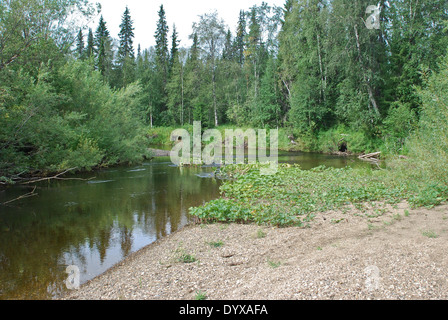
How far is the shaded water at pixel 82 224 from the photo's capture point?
559cm

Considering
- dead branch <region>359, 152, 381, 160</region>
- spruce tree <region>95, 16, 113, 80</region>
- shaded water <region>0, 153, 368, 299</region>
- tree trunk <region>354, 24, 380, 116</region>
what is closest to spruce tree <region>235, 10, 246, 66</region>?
spruce tree <region>95, 16, 113, 80</region>

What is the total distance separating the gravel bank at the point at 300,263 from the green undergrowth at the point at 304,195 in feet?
1.56

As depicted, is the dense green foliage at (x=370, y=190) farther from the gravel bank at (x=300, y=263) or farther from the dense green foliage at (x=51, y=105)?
the dense green foliage at (x=51, y=105)

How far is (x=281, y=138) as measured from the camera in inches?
1320

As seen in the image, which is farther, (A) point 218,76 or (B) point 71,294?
(A) point 218,76

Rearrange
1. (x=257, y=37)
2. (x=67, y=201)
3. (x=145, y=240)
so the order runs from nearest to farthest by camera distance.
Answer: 1. (x=145, y=240)
2. (x=67, y=201)
3. (x=257, y=37)

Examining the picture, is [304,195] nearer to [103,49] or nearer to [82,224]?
[82,224]

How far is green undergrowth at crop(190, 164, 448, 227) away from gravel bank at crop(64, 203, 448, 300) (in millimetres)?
476

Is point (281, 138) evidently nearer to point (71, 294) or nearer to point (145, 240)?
point (145, 240)

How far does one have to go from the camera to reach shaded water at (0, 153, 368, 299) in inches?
220

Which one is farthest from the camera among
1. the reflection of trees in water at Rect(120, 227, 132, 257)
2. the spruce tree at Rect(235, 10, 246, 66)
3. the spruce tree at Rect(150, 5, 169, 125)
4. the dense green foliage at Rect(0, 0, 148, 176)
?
the spruce tree at Rect(235, 10, 246, 66)

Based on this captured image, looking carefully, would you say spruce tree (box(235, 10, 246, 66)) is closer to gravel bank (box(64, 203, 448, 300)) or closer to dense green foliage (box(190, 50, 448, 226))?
dense green foliage (box(190, 50, 448, 226))
